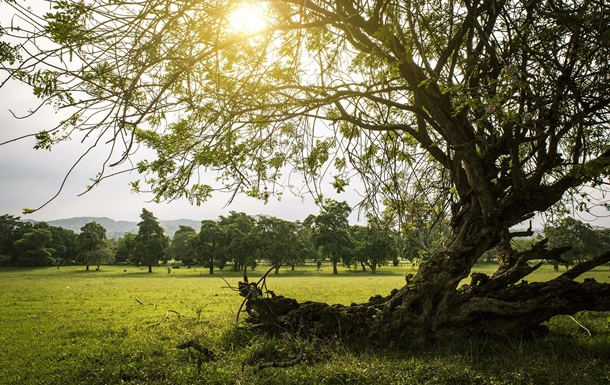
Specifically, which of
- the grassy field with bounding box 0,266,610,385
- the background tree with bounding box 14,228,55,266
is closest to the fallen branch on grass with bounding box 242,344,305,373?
the grassy field with bounding box 0,266,610,385

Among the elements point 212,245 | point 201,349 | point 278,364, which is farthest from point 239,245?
point 278,364

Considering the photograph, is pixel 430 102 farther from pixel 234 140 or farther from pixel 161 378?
pixel 161 378

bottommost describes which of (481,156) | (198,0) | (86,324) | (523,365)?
(86,324)

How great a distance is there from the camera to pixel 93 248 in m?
66.9

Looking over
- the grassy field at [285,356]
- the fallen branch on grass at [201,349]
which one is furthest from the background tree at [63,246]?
the fallen branch on grass at [201,349]

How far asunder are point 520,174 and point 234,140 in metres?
5.72

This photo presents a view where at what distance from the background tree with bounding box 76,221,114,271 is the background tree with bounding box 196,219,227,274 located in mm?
18852

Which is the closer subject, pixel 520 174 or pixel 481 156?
pixel 520 174

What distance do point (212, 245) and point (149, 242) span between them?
12041 millimetres

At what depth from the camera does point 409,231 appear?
8773 millimetres

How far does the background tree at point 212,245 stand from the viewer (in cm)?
6156

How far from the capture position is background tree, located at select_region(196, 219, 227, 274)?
61562mm

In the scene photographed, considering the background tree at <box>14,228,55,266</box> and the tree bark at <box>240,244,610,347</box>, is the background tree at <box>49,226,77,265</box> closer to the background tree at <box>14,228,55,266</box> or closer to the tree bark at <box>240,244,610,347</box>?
the background tree at <box>14,228,55,266</box>

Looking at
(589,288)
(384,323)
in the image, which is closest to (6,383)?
(384,323)
